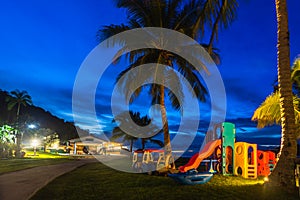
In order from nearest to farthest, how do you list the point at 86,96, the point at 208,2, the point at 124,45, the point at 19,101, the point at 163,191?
the point at 163,191, the point at 208,2, the point at 124,45, the point at 86,96, the point at 19,101

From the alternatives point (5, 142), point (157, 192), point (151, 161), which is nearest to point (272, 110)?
point (157, 192)

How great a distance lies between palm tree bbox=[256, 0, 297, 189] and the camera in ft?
24.4

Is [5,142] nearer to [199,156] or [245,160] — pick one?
[199,156]

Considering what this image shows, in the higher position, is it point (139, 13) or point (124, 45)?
point (139, 13)

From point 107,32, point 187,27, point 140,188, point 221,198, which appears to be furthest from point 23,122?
point 221,198

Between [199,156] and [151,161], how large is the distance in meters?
3.38

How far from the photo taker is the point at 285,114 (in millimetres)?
7809

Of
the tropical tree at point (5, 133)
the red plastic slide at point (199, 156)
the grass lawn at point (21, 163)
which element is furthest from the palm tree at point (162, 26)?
the tropical tree at point (5, 133)

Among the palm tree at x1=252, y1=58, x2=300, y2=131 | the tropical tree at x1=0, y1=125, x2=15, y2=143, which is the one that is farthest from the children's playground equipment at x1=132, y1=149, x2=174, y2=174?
the tropical tree at x1=0, y1=125, x2=15, y2=143

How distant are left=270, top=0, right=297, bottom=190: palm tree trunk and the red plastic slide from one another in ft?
13.5

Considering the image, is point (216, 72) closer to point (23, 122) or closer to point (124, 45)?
point (124, 45)

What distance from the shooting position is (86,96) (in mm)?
17547

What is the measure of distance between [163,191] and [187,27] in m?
Result: 8.24

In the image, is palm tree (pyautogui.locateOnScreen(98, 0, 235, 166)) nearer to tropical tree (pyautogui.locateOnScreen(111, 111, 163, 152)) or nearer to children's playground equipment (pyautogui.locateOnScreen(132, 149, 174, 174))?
children's playground equipment (pyautogui.locateOnScreen(132, 149, 174, 174))
